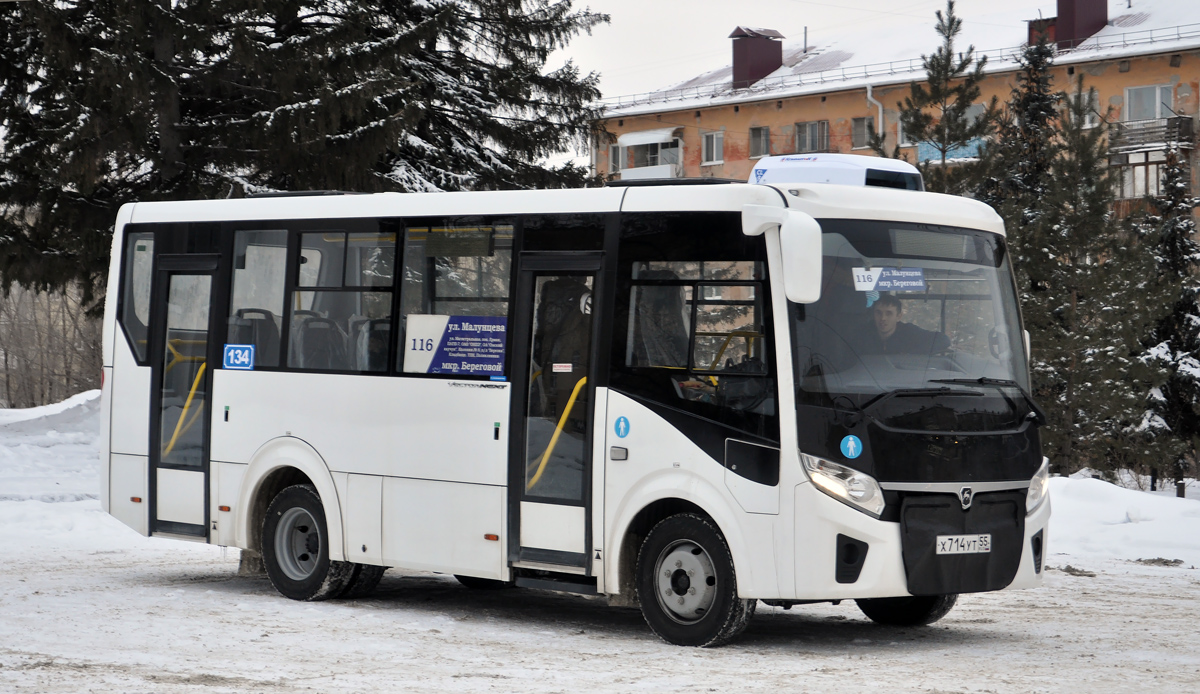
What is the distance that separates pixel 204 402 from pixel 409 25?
15.9m

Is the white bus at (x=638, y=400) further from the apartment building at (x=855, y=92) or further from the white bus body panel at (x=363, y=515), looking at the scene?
the apartment building at (x=855, y=92)

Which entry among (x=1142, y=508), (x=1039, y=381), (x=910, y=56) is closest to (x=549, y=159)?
(x=1039, y=381)

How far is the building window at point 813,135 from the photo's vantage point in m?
60.4

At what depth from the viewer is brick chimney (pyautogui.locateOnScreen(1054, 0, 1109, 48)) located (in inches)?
2189

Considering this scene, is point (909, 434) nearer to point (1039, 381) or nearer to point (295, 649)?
point (295, 649)

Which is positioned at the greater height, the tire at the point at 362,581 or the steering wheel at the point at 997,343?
the steering wheel at the point at 997,343

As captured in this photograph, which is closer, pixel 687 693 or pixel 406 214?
pixel 687 693

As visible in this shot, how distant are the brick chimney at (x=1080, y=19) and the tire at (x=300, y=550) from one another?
1929 inches

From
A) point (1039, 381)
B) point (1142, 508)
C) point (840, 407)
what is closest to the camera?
point (840, 407)

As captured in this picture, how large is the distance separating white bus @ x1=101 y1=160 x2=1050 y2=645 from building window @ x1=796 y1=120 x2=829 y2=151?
49917 mm

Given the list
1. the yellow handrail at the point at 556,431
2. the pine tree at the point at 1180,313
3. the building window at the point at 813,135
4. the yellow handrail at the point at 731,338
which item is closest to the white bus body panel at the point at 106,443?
the yellow handrail at the point at 556,431

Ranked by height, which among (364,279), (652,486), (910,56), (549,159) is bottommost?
(652,486)

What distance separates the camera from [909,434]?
8.91 meters

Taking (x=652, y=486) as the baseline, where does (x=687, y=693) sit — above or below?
below
